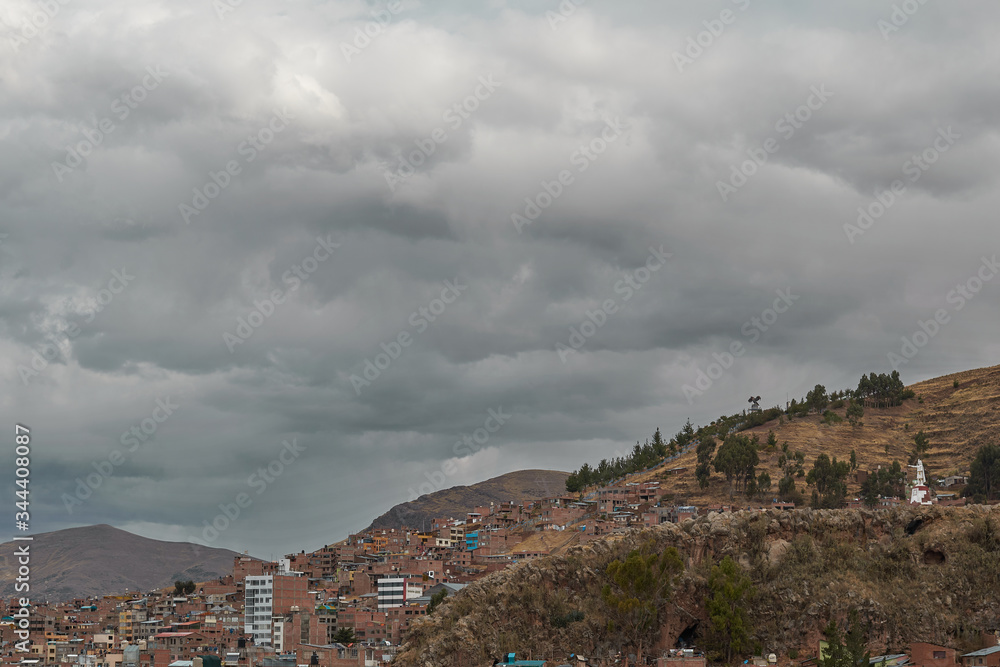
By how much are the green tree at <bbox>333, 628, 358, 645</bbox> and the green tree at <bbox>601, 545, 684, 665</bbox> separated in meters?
28.8

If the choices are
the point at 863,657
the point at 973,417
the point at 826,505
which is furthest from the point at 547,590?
the point at 973,417

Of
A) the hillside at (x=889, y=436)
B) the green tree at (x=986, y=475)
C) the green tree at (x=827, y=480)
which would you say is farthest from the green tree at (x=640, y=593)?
the green tree at (x=986, y=475)

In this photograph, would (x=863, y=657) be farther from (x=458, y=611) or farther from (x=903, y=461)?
(x=903, y=461)

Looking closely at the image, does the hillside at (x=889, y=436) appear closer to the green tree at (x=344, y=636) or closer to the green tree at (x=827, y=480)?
the green tree at (x=827, y=480)

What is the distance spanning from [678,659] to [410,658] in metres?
17.4

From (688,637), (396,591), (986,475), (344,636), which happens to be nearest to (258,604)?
(396,591)

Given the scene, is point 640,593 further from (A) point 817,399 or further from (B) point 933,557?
(A) point 817,399

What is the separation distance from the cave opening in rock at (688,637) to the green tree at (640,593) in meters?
1.85

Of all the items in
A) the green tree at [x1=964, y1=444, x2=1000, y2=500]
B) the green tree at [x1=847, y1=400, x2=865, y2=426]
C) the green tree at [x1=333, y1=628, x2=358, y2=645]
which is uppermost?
the green tree at [x1=847, y1=400, x2=865, y2=426]

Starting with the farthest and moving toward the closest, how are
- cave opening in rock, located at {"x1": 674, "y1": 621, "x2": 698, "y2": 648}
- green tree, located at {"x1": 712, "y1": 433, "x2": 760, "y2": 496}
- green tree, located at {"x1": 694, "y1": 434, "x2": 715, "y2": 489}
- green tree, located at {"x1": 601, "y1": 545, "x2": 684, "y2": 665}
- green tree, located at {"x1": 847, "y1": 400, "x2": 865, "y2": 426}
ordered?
green tree, located at {"x1": 847, "y1": 400, "x2": 865, "y2": 426}, green tree, located at {"x1": 694, "y1": 434, "x2": 715, "y2": 489}, green tree, located at {"x1": 712, "y1": 433, "x2": 760, "y2": 496}, cave opening in rock, located at {"x1": 674, "y1": 621, "x2": 698, "y2": 648}, green tree, located at {"x1": 601, "y1": 545, "x2": 684, "y2": 665}

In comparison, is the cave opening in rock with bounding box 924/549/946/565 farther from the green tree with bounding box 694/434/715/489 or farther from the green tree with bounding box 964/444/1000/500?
the green tree with bounding box 694/434/715/489

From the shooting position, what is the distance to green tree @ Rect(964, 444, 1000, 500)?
91.0m

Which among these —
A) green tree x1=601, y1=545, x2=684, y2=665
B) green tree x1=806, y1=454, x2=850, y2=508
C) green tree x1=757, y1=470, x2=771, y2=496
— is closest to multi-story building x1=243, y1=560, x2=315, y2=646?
green tree x1=601, y1=545, x2=684, y2=665

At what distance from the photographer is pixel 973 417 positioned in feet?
403
